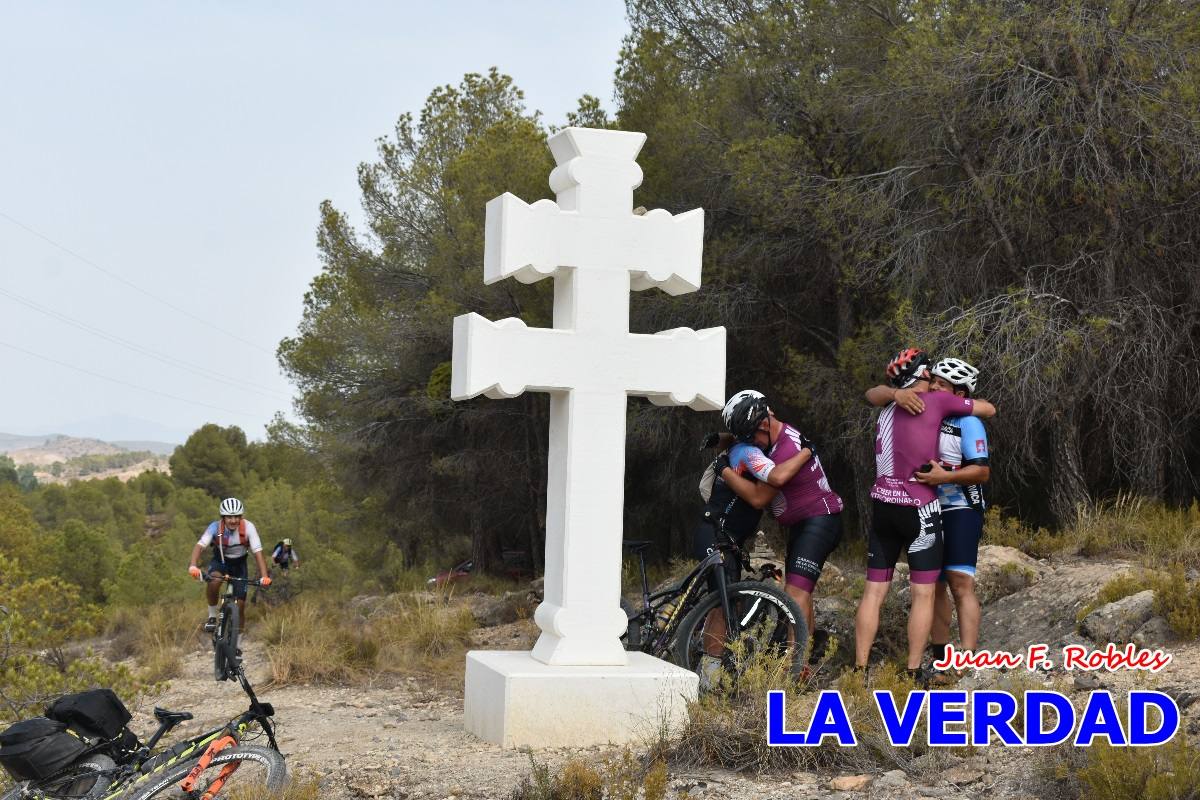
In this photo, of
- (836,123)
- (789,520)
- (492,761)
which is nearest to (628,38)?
(836,123)

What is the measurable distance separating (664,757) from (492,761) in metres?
0.83

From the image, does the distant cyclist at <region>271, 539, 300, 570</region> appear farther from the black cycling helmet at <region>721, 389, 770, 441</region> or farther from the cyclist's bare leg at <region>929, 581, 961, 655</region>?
the cyclist's bare leg at <region>929, 581, 961, 655</region>

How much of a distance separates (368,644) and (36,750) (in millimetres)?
5805

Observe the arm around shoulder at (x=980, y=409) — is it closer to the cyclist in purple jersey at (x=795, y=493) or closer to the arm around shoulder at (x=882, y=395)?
the arm around shoulder at (x=882, y=395)

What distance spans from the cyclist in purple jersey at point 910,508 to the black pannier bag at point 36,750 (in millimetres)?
3769

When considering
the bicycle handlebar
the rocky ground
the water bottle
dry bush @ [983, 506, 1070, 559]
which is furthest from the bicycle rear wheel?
dry bush @ [983, 506, 1070, 559]

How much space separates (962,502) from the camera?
273 inches

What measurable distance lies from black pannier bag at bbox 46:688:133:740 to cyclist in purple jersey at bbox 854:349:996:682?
11.8 feet

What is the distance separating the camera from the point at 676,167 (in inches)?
730

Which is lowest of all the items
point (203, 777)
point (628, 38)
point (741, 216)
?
point (203, 777)

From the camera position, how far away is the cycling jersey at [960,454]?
6934 mm

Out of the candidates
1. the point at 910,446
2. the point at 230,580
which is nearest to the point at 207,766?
the point at 910,446

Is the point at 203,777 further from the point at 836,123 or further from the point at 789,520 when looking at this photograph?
the point at 836,123

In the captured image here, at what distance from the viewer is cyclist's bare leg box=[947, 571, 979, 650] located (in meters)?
6.91
